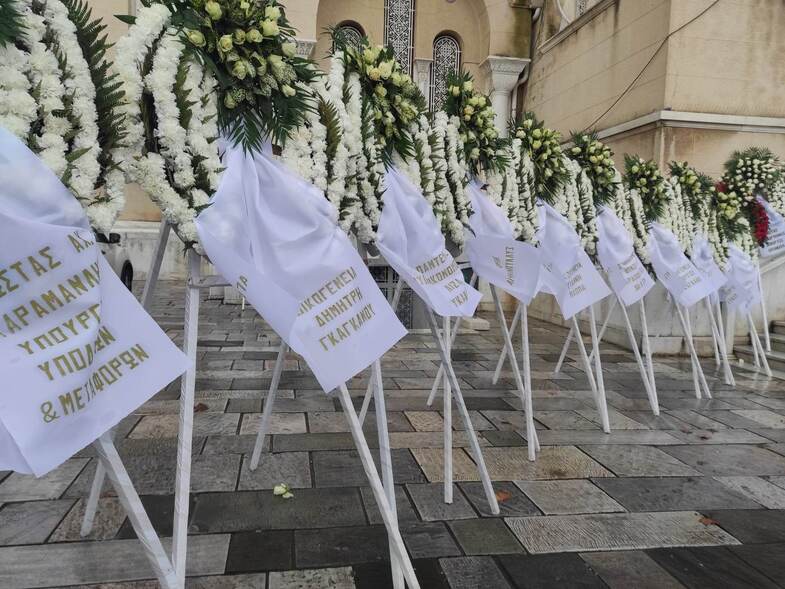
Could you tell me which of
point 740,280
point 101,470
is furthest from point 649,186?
point 101,470

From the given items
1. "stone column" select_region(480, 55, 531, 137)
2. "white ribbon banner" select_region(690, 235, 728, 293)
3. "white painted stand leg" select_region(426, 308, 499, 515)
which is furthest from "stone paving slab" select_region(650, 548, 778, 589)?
"stone column" select_region(480, 55, 531, 137)

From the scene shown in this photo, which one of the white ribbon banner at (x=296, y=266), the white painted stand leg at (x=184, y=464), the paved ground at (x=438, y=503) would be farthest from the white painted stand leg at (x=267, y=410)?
the white painted stand leg at (x=184, y=464)

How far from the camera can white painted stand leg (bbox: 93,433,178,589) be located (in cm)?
169

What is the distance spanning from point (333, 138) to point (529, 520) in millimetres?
2155

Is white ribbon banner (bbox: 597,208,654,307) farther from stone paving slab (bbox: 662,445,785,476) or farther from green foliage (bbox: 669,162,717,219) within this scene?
green foliage (bbox: 669,162,717,219)

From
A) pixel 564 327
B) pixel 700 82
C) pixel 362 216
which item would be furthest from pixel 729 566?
pixel 700 82

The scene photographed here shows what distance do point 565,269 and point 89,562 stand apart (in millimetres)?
3456

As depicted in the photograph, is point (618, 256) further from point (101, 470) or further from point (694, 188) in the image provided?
point (101, 470)

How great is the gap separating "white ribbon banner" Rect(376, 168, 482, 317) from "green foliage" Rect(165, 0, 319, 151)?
2.11 feet

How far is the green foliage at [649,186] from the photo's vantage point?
548 centimetres

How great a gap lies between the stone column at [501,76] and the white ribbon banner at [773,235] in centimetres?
656

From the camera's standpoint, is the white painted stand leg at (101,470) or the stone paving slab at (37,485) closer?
the white painted stand leg at (101,470)

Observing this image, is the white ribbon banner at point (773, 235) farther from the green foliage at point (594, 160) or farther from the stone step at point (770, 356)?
the green foliage at point (594, 160)

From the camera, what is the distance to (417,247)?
9.27ft
